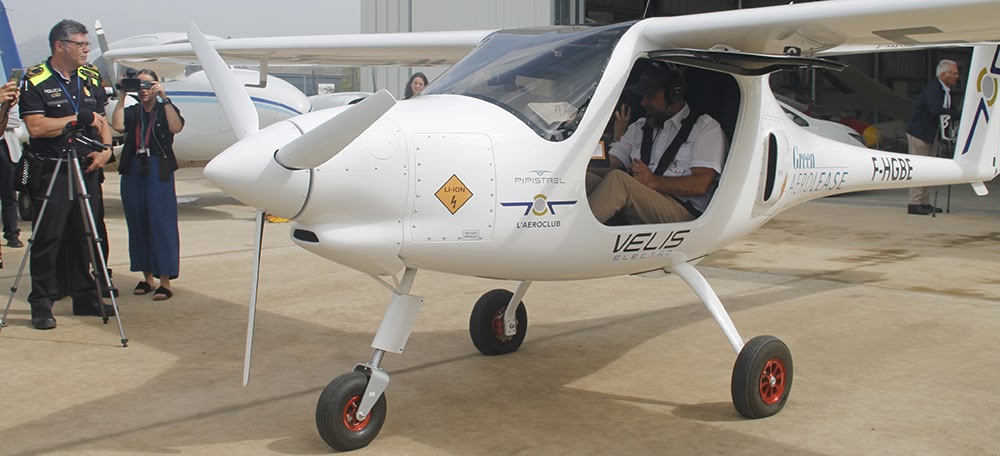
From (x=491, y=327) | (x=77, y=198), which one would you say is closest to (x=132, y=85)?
(x=77, y=198)

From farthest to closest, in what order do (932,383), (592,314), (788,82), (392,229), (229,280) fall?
(788,82) < (229,280) < (592,314) < (932,383) < (392,229)

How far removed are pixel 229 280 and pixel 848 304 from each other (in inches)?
197

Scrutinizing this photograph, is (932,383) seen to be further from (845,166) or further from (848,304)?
(848,304)

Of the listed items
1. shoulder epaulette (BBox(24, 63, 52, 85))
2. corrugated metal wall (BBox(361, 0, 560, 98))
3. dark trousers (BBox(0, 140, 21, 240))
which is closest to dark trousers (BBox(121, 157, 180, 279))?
shoulder epaulette (BBox(24, 63, 52, 85))

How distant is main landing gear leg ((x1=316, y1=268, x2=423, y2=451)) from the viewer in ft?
12.0

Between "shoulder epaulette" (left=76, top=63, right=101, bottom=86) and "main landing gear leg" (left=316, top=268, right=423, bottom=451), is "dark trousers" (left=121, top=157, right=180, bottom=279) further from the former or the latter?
"main landing gear leg" (left=316, top=268, right=423, bottom=451)

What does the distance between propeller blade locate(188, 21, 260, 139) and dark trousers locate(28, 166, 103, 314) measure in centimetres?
252

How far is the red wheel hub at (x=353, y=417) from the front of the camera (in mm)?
3719

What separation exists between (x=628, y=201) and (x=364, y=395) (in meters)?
1.54

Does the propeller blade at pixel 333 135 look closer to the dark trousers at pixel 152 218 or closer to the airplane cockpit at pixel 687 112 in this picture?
the airplane cockpit at pixel 687 112

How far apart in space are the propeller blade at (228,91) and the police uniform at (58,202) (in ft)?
8.28

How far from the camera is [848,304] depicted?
6.55 m

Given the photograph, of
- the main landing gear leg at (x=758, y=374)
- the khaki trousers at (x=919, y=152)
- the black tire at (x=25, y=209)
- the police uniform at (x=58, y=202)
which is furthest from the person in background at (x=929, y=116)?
the black tire at (x=25, y=209)

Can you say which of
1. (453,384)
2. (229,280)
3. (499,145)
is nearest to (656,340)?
(453,384)
